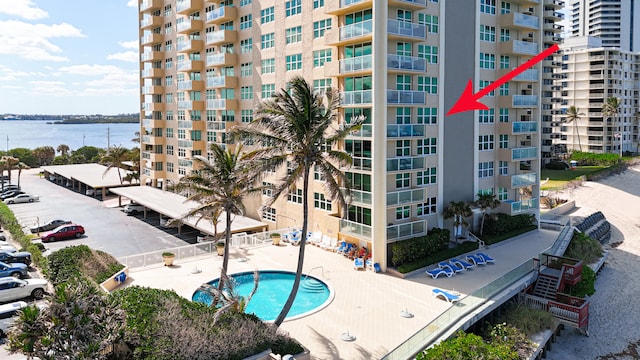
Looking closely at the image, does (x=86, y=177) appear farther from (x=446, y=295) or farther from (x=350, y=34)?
(x=446, y=295)

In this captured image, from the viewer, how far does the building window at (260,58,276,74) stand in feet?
141

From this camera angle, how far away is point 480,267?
109 ft

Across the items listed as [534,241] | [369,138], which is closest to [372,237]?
[369,138]

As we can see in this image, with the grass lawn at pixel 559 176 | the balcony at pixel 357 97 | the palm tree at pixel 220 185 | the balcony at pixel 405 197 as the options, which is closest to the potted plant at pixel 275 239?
the balcony at pixel 405 197

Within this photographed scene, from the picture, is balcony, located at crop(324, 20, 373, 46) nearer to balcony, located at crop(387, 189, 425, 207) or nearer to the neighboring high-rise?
the neighboring high-rise

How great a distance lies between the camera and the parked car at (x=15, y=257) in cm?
3373

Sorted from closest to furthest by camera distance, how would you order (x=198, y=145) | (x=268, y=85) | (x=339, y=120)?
(x=339, y=120) → (x=268, y=85) → (x=198, y=145)

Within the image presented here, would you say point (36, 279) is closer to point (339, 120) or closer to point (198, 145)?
point (339, 120)

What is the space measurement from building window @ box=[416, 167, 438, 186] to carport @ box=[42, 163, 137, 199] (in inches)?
1745

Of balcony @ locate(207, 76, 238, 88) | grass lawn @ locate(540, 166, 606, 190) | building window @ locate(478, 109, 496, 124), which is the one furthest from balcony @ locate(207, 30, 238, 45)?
grass lawn @ locate(540, 166, 606, 190)

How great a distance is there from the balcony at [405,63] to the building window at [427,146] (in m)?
4.96

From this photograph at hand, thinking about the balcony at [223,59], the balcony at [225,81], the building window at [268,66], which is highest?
the balcony at [223,59]

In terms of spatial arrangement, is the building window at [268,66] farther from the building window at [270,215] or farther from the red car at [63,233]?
the red car at [63,233]

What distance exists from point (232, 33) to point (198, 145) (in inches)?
513
